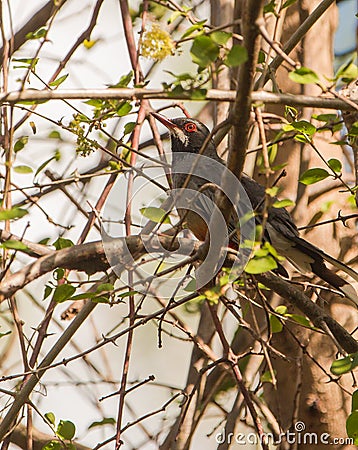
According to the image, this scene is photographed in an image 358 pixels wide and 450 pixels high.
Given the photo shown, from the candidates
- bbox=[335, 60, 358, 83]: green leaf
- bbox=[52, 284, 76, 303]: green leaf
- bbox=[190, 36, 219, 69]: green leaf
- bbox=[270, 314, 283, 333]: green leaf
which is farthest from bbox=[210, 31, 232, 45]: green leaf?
bbox=[270, 314, 283, 333]: green leaf

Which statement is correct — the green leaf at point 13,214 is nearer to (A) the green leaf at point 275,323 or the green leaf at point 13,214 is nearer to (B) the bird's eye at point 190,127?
(A) the green leaf at point 275,323

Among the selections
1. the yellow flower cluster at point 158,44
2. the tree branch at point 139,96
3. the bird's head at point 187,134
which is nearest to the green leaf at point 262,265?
the tree branch at point 139,96

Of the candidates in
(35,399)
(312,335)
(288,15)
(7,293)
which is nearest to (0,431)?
(7,293)

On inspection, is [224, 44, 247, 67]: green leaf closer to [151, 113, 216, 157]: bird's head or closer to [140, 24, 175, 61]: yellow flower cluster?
[140, 24, 175, 61]: yellow flower cluster

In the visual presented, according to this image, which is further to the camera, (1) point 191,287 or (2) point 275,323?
(2) point 275,323

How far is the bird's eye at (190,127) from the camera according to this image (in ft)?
16.0

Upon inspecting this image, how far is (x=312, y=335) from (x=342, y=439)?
24.6 inches

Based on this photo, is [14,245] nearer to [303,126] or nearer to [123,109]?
[123,109]

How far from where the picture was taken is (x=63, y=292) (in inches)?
119

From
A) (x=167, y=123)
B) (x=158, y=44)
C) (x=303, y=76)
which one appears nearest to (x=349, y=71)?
(x=303, y=76)

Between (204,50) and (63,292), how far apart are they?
1.30 m

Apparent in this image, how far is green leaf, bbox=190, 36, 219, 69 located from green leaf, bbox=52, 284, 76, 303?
4.02ft

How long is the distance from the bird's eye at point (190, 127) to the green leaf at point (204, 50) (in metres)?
2.66

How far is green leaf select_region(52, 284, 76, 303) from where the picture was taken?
3012 millimetres
